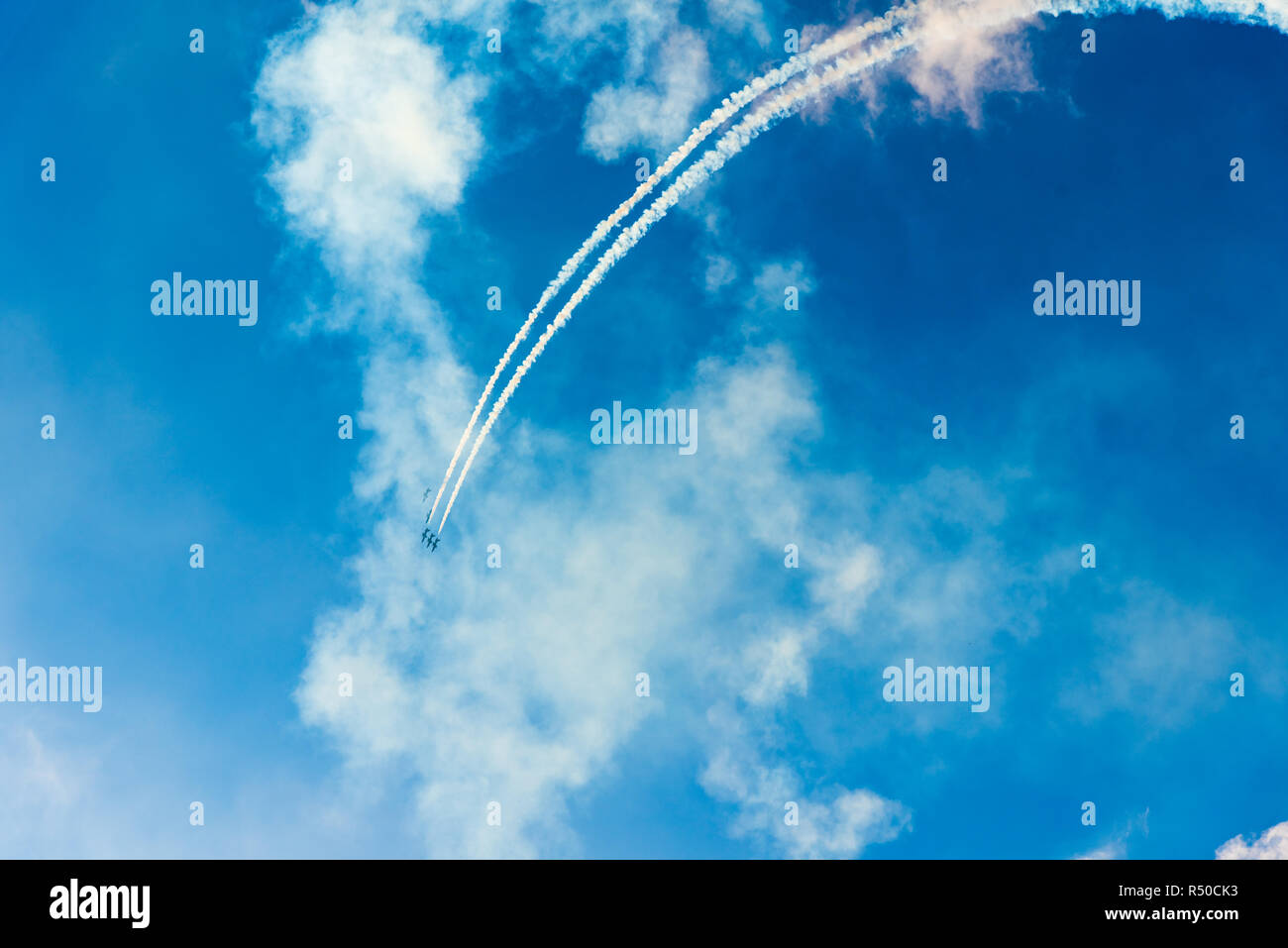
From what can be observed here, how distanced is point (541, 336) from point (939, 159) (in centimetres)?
2401

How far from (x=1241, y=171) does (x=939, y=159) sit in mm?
14596

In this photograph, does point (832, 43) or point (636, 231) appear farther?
point (636, 231)

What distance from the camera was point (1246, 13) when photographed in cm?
3653

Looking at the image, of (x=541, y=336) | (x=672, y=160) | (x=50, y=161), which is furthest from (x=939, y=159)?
(x=50, y=161)

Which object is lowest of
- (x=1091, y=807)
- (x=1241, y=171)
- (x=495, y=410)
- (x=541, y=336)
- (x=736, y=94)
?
(x=1091, y=807)

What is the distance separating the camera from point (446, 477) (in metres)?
45.4

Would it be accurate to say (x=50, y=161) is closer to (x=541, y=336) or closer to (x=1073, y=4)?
(x=541, y=336)

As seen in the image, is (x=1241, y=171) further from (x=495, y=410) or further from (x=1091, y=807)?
(x=495, y=410)

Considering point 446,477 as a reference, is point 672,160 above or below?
above

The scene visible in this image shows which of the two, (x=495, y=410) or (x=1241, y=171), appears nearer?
(x=1241, y=171)
